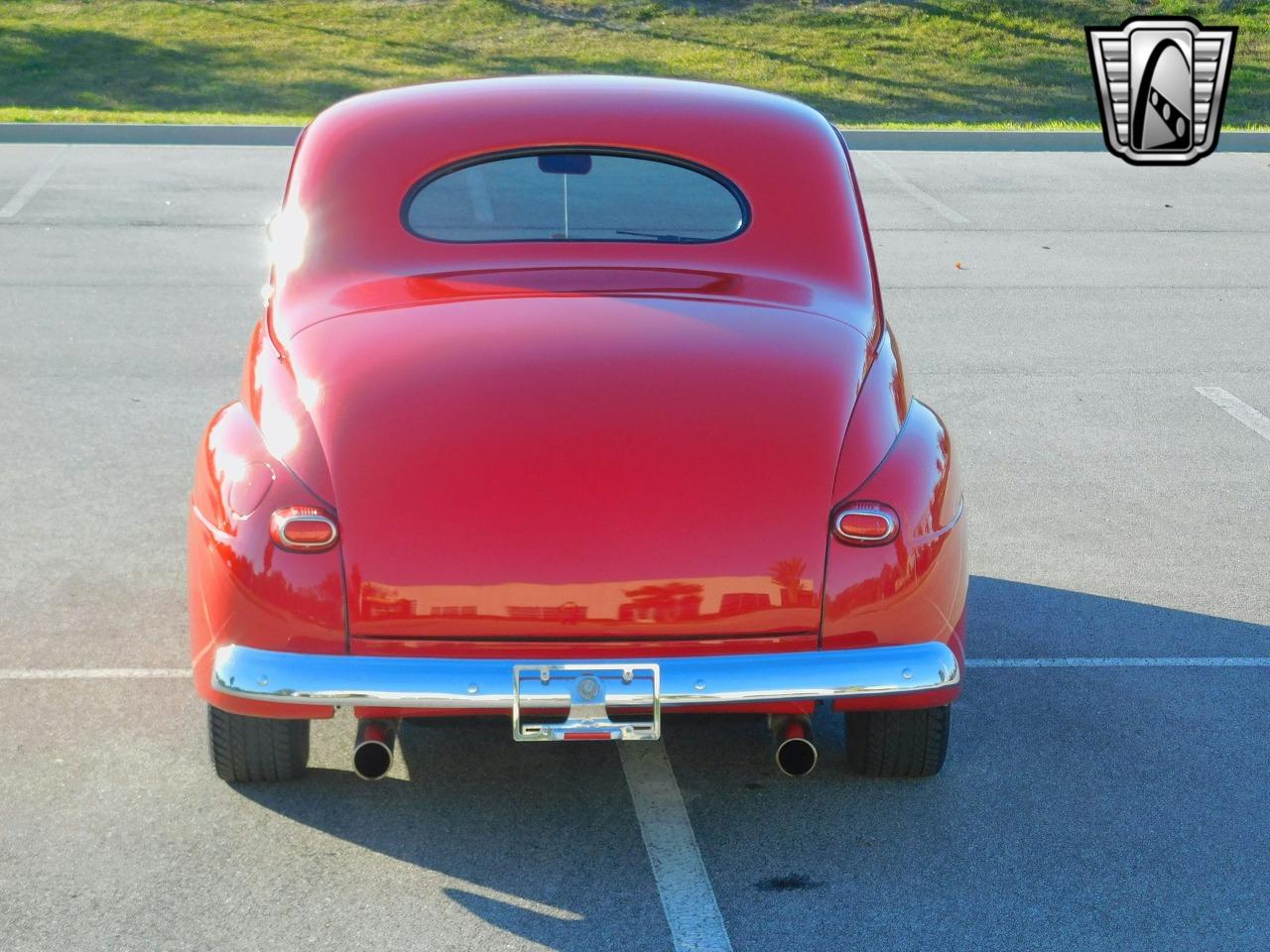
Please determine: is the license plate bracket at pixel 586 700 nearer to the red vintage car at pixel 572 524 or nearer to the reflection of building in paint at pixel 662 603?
the red vintage car at pixel 572 524

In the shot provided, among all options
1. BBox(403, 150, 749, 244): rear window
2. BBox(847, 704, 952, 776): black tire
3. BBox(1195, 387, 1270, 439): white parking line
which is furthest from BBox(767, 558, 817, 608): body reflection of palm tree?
BBox(1195, 387, 1270, 439): white parking line

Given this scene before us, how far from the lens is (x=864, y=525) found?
12.8 ft

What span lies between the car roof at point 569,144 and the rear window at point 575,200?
0.13ft

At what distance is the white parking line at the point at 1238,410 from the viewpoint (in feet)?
26.4

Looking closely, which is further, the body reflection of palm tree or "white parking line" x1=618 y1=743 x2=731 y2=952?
the body reflection of palm tree

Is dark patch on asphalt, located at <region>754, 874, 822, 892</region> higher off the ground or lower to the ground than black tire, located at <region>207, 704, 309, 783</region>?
lower

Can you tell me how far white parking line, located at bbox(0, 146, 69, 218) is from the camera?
43.9 feet

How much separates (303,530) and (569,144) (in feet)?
5.58

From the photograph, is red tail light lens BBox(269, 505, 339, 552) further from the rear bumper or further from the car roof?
the car roof

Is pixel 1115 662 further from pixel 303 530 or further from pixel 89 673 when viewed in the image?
pixel 89 673

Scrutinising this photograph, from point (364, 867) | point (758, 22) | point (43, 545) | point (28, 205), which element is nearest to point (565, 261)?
point (364, 867)

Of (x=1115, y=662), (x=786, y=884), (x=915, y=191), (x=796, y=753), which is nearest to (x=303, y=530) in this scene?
(x=796, y=753)

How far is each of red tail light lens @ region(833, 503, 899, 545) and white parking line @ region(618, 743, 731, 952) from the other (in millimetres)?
865

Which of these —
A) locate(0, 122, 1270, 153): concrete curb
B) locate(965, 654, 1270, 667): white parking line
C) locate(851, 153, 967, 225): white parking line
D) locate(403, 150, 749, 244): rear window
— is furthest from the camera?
locate(0, 122, 1270, 153): concrete curb
